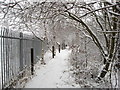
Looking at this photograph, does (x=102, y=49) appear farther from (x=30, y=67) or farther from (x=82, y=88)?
(x=30, y=67)

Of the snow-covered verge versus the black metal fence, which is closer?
the black metal fence

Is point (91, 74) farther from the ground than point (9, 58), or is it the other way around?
point (9, 58)

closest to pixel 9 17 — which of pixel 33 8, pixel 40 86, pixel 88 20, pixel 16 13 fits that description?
pixel 16 13

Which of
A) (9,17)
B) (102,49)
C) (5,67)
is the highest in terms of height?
(9,17)

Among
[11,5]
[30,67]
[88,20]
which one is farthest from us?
[88,20]

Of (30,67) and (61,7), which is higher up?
(61,7)

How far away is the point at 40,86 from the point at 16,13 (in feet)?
9.25

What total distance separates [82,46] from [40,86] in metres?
7.39

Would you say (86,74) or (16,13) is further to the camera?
(86,74)

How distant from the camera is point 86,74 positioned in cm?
857

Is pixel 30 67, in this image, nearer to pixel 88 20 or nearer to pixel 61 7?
pixel 61 7

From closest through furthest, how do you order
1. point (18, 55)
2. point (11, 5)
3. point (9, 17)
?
1. point (11, 5)
2. point (9, 17)
3. point (18, 55)

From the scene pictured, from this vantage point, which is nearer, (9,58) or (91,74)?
(9,58)

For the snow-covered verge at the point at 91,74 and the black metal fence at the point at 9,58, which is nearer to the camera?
the black metal fence at the point at 9,58
